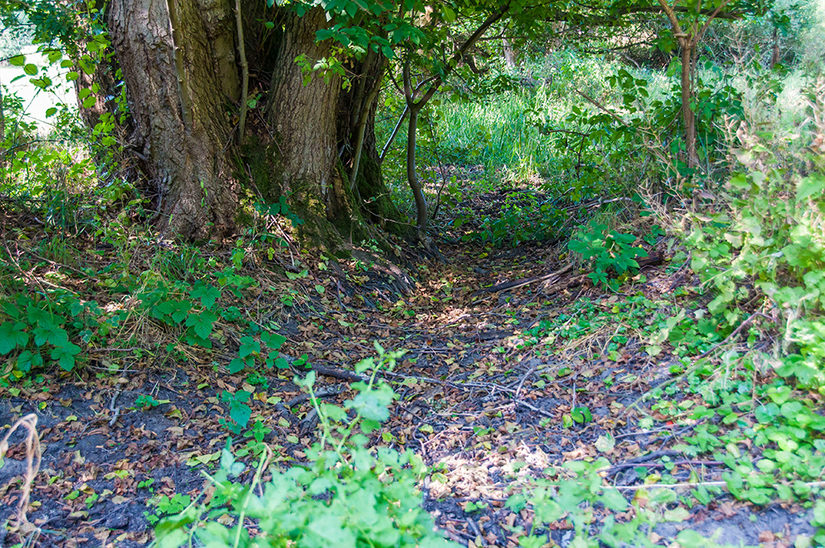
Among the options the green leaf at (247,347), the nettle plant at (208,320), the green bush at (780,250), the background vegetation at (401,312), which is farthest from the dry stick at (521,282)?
the green leaf at (247,347)

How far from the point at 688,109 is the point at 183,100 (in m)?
3.42

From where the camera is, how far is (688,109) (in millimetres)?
4102

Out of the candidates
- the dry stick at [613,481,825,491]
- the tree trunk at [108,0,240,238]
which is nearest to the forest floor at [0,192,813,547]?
the dry stick at [613,481,825,491]

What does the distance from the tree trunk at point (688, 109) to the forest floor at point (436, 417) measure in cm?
103

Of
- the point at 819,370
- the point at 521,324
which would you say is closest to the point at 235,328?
the point at 521,324

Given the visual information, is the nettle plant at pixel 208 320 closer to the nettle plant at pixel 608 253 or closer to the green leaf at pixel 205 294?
the green leaf at pixel 205 294

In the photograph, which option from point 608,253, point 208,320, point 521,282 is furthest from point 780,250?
point 208,320

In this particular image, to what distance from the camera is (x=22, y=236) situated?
3.54m

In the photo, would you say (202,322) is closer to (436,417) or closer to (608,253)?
(436,417)

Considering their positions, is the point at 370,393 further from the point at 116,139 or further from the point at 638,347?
the point at 116,139

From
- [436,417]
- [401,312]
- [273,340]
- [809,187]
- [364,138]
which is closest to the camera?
[809,187]

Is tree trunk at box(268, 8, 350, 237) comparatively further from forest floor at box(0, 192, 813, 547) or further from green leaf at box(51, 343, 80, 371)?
green leaf at box(51, 343, 80, 371)

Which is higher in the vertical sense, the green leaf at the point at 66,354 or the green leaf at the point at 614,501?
the green leaf at the point at 66,354

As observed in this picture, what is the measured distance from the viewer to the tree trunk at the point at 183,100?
3717 millimetres
